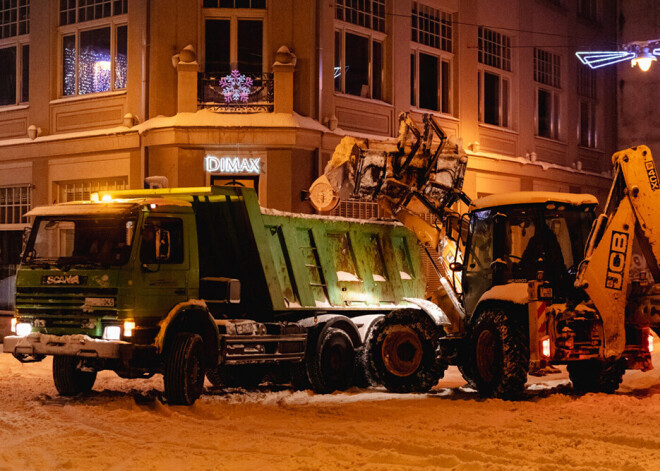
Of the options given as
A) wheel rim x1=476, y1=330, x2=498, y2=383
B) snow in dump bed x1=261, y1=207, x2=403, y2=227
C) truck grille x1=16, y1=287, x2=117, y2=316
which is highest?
snow in dump bed x1=261, y1=207, x2=403, y2=227

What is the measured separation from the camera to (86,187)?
24.2 m

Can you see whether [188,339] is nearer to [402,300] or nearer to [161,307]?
[161,307]

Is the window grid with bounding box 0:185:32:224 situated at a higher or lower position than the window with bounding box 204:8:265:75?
lower

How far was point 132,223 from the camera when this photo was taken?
12344mm

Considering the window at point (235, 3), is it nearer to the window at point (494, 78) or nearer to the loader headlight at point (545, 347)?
Result: the window at point (494, 78)

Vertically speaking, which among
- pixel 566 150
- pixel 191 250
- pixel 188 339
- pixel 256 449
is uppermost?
pixel 566 150

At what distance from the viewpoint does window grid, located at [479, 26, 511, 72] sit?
28203 millimetres

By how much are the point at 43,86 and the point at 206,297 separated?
13.4 m

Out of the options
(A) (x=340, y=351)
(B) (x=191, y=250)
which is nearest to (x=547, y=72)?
(A) (x=340, y=351)

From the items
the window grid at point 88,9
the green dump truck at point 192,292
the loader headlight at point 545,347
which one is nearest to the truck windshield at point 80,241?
the green dump truck at point 192,292

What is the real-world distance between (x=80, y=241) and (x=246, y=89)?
10.1m

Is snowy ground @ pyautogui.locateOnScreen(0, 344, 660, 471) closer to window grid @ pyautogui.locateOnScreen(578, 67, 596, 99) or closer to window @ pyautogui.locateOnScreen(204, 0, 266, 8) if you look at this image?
window @ pyautogui.locateOnScreen(204, 0, 266, 8)

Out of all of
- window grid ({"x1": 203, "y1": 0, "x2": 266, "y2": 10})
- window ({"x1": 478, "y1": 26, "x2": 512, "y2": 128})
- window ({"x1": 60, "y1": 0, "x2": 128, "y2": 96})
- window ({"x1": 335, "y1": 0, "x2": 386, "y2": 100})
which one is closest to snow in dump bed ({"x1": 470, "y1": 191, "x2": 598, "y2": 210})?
window ({"x1": 335, "y1": 0, "x2": 386, "y2": 100})

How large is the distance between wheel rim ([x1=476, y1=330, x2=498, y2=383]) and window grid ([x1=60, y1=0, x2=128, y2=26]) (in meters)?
13.7
